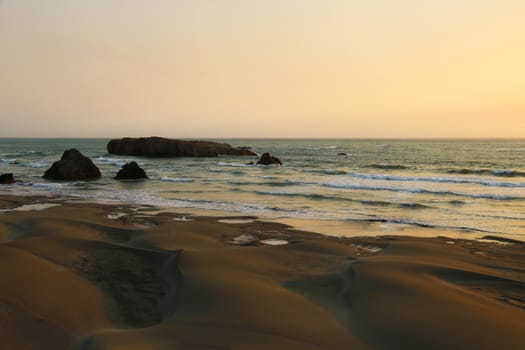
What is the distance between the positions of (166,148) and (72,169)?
3742 centimetres

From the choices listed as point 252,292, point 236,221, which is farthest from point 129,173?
point 252,292

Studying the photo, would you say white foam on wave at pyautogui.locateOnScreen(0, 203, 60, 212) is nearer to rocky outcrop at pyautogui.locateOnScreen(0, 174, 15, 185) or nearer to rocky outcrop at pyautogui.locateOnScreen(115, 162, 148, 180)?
rocky outcrop at pyautogui.locateOnScreen(0, 174, 15, 185)

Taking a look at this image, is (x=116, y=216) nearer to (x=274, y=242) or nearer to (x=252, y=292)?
(x=274, y=242)

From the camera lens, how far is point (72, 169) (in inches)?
985

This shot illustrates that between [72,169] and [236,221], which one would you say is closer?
[236,221]

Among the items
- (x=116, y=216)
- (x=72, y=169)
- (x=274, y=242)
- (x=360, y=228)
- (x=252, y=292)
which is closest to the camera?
(x=252, y=292)

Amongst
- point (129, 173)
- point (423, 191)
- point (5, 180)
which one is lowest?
point (423, 191)

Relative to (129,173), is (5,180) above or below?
below

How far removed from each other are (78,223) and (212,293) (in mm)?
6479

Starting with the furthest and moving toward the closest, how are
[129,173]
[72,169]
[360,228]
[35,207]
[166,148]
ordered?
[166,148] < [129,173] < [72,169] < [35,207] < [360,228]

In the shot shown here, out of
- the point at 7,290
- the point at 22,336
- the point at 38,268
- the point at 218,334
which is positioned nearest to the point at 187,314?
the point at 218,334

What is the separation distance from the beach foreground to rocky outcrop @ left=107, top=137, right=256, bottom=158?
5331cm

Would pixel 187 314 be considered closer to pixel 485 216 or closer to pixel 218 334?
pixel 218 334

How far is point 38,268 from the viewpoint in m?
6.23
